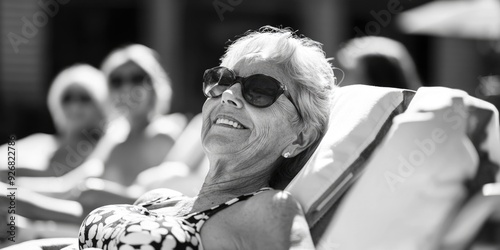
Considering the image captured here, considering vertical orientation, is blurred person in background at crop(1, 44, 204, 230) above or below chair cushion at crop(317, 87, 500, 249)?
below

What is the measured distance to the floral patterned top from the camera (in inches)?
94.8

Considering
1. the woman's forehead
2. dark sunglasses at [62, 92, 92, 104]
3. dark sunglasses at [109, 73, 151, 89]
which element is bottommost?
dark sunglasses at [62, 92, 92, 104]

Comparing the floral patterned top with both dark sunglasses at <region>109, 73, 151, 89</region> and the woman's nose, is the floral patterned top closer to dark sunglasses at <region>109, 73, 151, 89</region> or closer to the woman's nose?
the woman's nose

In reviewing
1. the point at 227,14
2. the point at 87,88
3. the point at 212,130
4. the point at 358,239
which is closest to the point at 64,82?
the point at 87,88

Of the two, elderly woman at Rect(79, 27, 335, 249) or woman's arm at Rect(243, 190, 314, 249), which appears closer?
woman's arm at Rect(243, 190, 314, 249)

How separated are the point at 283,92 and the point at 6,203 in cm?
170

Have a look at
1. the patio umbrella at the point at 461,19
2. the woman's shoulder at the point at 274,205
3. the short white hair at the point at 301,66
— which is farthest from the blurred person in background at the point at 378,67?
the patio umbrella at the point at 461,19

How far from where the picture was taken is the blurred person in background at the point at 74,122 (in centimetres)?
633

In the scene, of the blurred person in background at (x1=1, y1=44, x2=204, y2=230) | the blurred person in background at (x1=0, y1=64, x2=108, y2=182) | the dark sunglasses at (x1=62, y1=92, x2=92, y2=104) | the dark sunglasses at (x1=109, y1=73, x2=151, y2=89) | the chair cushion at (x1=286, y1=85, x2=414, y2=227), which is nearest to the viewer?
the chair cushion at (x1=286, y1=85, x2=414, y2=227)

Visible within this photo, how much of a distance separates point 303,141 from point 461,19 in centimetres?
620

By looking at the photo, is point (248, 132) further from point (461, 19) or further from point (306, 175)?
point (461, 19)

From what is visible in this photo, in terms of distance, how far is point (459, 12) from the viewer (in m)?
8.63

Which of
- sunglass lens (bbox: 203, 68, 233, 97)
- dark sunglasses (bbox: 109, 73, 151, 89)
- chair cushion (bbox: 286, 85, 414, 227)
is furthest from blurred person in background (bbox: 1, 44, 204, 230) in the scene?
chair cushion (bbox: 286, 85, 414, 227)

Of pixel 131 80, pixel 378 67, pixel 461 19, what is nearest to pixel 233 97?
pixel 378 67
